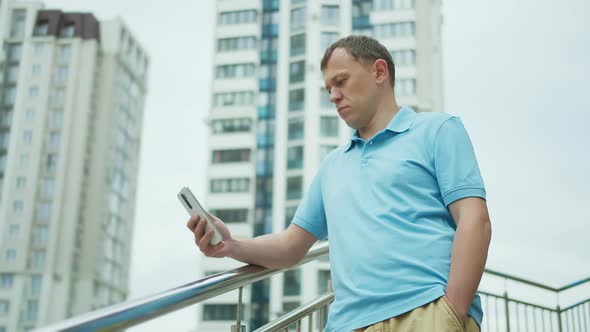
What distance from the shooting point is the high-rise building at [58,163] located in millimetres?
38375

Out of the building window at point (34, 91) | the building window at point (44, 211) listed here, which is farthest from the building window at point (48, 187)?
the building window at point (34, 91)

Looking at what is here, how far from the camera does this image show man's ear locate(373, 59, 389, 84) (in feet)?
4.71

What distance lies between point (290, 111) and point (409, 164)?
89.8 feet

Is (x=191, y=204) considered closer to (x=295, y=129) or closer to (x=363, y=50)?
(x=363, y=50)

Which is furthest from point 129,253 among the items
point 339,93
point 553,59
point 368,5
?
point 339,93

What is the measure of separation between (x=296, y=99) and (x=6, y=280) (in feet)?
68.9

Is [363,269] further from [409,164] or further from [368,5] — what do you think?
[368,5]

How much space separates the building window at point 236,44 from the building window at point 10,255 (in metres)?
17.8

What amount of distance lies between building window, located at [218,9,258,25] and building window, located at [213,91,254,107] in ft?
10.7

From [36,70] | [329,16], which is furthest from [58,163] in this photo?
[329,16]

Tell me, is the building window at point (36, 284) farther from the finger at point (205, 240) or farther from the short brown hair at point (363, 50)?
the short brown hair at point (363, 50)

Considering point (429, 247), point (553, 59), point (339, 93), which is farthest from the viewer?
Answer: point (553, 59)

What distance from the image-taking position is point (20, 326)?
37.5 metres

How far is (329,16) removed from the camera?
95.5ft
